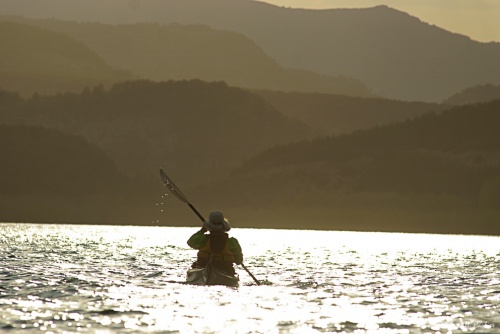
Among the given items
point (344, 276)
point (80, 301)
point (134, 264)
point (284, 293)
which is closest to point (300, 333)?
point (80, 301)

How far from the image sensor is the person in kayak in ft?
155

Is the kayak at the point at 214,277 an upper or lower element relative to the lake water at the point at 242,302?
upper

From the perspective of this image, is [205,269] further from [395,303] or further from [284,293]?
[395,303]

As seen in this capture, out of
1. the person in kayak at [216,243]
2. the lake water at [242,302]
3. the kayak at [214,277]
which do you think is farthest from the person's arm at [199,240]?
the lake water at [242,302]

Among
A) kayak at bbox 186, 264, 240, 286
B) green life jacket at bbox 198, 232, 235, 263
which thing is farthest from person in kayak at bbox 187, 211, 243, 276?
kayak at bbox 186, 264, 240, 286

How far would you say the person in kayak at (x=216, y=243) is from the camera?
155 ft

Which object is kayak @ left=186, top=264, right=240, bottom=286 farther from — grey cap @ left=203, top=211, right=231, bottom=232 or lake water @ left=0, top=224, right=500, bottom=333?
grey cap @ left=203, top=211, right=231, bottom=232

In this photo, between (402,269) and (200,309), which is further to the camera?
(402,269)

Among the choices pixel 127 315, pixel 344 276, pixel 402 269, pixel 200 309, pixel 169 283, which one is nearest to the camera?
pixel 127 315

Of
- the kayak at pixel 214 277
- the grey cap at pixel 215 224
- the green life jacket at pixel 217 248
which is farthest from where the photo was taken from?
the kayak at pixel 214 277

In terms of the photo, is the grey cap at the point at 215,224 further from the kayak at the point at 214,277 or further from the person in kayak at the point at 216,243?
the kayak at the point at 214,277

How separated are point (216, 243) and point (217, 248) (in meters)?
0.24

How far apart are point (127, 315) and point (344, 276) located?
27.4m

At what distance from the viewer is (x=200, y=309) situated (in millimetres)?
38312
